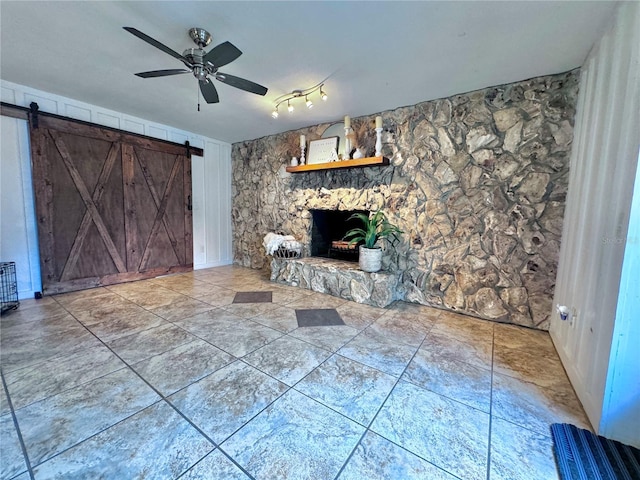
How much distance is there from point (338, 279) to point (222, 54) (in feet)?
8.51

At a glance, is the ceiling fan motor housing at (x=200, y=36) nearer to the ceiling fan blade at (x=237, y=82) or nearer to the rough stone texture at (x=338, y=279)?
the ceiling fan blade at (x=237, y=82)

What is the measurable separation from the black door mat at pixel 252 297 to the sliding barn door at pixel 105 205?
196 cm

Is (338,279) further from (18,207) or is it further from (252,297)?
(18,207)

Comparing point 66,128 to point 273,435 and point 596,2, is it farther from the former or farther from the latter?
point 596,2

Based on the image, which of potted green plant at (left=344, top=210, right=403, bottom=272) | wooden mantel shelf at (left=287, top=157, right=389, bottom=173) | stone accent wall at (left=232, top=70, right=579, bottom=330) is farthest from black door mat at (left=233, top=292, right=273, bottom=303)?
wooden mantel shelf at (left=287, top=157, right=389, bottom=173)

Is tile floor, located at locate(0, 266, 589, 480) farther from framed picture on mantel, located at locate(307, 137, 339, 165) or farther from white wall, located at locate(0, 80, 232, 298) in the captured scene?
framed picture on mantel, located at locate(307, 137, 339, 165)

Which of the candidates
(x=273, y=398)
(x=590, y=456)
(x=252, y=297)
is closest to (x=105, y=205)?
(x=252, y=297)

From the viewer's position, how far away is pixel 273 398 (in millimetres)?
1491

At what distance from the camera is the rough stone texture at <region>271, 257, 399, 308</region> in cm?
306

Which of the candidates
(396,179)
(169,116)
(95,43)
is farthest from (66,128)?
(396,179)

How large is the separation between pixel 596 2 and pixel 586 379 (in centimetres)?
231

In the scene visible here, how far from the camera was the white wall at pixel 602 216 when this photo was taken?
128 centimetres

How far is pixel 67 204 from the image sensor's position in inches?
132

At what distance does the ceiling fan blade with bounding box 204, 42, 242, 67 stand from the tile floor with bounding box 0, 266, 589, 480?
2.22 meters
